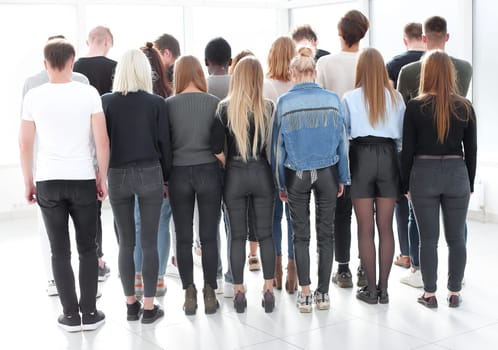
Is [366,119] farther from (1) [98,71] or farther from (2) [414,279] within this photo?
(1) [98,71]

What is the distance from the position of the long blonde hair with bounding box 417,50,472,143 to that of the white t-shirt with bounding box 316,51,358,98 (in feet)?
2.49

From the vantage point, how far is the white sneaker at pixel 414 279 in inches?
207

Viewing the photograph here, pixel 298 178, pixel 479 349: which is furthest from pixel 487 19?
pixel 479 349

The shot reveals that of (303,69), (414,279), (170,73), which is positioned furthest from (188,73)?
(414,279)

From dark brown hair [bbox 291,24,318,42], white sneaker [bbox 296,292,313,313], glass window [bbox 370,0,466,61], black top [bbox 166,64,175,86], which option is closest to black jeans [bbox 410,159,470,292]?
white sneaker [bbox 296,292,313,313]

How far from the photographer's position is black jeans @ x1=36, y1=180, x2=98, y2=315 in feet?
14.1

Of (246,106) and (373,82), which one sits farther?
(373,82)

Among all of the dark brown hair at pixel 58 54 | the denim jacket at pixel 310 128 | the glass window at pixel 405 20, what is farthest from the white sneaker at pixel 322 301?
the glass window at pixel 405 20

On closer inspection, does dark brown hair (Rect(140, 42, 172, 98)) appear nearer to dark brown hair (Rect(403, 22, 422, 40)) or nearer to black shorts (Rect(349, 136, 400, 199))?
black shorts (Rect(349, 136, 400, 199))

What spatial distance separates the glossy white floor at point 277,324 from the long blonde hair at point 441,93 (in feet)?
3.63

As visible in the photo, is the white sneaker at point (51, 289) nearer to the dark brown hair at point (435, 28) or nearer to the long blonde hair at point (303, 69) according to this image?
the long blonde hair at point (303, 69)

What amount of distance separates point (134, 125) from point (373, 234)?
5.47 feet

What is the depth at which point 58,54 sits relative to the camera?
14.0 feet

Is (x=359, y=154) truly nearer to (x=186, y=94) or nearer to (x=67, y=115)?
(x=186, y=94)
